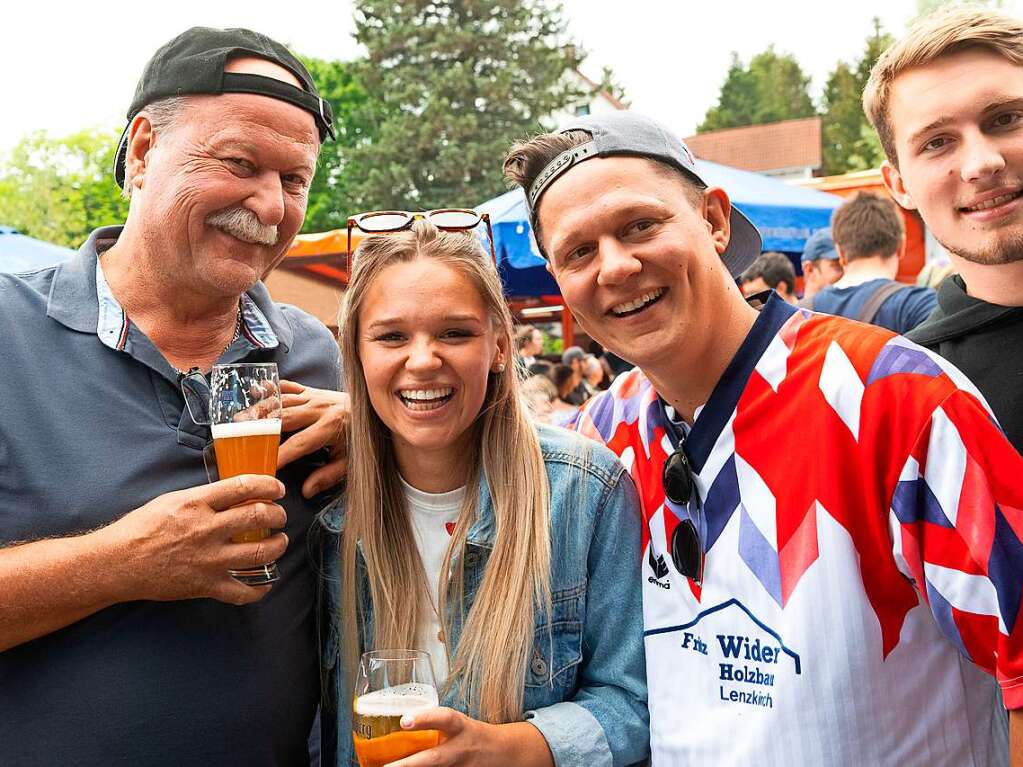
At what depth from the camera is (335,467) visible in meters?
2.73

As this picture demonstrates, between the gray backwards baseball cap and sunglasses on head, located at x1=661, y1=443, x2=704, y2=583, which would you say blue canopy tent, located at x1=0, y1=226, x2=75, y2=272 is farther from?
sunglasses on head, located at x1=661, y1=443, x2=704, y2=583

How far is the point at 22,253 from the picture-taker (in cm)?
714

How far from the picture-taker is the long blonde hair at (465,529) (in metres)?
2.44

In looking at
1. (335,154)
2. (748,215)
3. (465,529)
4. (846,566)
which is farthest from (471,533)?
(335,154)

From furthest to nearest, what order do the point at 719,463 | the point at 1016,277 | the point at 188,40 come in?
1. the point at 188,40
2. the point at 1016,277
3. the point at 719,463

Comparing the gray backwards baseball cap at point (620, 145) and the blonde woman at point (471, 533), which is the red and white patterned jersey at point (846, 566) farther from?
the gray backwards baseball cap at point (620, 145)

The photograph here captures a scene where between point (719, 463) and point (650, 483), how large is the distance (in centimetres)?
31

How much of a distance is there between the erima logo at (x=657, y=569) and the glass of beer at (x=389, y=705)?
61cm

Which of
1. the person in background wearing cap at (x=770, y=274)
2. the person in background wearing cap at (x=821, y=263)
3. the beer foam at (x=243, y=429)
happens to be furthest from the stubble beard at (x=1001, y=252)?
the person in background wearing cap at (x=770, y=274)

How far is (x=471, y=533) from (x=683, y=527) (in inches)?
26.0

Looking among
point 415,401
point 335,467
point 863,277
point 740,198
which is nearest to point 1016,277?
point 415,401

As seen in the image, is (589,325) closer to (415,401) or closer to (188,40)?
(415,401)

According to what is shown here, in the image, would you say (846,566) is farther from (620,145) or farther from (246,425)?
(246,425)

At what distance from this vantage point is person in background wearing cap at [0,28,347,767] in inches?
85.5
